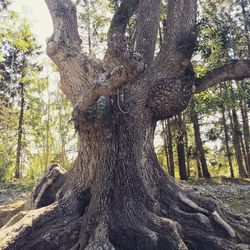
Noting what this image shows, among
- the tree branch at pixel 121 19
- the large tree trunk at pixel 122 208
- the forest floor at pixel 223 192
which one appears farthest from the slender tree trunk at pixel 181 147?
the tree branch at pixel 121 19

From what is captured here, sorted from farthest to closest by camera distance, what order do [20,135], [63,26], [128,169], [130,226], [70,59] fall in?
[20,135] → [63,26] → [70,59] → [128,169] → [130,226]

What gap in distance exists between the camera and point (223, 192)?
33.4ft

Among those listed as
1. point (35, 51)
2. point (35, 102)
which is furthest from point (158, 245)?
point (35, 51)

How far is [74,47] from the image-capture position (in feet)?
19.0

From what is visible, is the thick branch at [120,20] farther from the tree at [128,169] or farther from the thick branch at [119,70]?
the thick branch at [119,70]

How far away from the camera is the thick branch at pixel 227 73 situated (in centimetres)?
525

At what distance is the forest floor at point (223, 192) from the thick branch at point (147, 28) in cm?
443

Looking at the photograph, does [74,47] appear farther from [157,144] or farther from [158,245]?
[157,144]

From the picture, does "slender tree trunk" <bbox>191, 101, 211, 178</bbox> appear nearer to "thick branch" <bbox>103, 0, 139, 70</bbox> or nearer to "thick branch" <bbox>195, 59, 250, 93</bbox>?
"thick branch" <bbox>195, 59, 250, 93</bbox>

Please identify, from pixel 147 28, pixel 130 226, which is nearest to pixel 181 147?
pixel 147 28

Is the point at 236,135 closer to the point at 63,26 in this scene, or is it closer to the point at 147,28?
the point at 147,28

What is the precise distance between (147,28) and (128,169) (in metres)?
2.74

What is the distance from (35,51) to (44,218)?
54.0ft

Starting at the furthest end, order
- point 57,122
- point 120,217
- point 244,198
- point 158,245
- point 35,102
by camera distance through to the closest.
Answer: point 57,122 < point 35,102 < point 244,198 < point 120,217 < point 158,245
